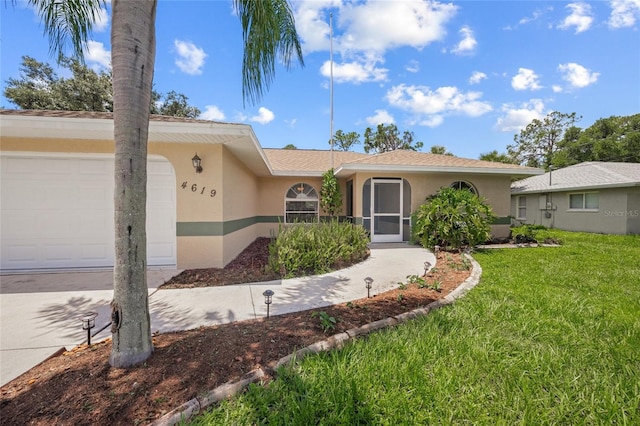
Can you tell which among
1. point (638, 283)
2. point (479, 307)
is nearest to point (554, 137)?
point (638, 283)

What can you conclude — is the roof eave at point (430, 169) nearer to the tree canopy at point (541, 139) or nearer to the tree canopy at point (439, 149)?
the tree canopy at point (439, 149)

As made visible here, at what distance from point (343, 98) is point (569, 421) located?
38.9 ft

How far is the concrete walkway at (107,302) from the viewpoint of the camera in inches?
116

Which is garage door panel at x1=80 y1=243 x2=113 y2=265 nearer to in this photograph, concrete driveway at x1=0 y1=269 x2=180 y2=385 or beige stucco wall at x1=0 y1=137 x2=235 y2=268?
concrete driveway at x1=0 y1=269 x2=180 y2=385

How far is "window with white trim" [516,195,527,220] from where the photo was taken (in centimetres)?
1772

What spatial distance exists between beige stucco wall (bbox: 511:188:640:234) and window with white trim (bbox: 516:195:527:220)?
808 millimetres

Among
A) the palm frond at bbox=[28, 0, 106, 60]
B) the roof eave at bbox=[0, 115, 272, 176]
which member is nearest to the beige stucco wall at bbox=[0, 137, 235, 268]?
the roof eave at bbox=[0, 115, 272, 176]

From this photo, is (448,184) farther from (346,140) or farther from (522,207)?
(346,140)

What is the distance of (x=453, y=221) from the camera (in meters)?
8.21

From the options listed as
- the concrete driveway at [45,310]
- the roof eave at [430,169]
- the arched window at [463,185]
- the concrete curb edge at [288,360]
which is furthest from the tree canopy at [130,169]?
the arched window at [463,185]

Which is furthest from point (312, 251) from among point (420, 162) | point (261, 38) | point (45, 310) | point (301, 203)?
point (420, 162)

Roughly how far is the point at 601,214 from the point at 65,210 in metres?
22.0

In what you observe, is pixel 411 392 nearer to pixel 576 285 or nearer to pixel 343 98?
pixel 576 285

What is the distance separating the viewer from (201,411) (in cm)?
185
